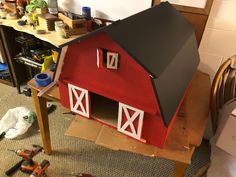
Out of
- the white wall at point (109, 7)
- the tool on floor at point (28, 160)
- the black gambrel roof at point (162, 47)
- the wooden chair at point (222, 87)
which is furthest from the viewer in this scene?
the white wall at point (109, 7)

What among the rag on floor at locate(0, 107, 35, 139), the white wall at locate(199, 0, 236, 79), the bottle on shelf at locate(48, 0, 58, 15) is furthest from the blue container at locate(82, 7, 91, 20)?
the rag on floor at locate(0, 107, 35, 139)

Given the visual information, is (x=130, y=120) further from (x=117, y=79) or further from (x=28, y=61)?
(x=28, y=61)

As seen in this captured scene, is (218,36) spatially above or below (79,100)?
above

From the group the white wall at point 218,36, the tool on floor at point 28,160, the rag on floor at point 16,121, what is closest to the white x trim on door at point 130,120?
the tool on floor at point 28,160

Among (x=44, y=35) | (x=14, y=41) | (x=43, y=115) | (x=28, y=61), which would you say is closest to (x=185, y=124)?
(x=43, y=115)

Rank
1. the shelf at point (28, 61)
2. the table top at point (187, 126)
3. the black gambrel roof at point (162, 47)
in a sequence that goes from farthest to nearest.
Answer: the shelf at point (28, 61) → the table top at point (187, 126) → the black gambrel roof at point (162, 47)

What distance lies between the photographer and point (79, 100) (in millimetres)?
917

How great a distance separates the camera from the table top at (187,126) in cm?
80

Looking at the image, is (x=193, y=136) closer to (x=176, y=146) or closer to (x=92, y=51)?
(x=176, y=146)

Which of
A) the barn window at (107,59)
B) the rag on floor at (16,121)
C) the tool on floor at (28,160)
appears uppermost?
the barn window at (107,59)

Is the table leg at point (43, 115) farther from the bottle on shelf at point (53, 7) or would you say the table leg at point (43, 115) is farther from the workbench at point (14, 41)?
the bottle on shelf at point (53, 7)

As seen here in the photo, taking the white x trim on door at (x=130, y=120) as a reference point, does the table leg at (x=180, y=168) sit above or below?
below

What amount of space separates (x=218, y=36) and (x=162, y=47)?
25.5 inches

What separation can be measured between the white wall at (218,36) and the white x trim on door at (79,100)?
85cm
